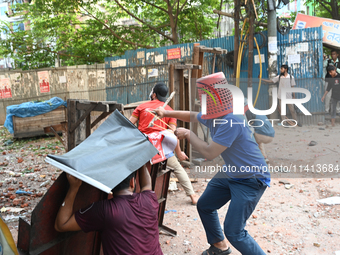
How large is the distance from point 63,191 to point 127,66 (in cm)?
1101

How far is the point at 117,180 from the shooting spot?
2.08m

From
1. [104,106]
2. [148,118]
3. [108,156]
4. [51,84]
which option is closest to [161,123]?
[148,118]

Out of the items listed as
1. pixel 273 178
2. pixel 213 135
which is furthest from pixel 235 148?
pixel 273 178

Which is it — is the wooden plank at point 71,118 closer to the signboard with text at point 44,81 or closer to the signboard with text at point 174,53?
the signboard with text at point 174,53

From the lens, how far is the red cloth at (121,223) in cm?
229

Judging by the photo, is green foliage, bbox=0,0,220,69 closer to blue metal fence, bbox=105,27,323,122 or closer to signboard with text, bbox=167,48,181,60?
blue metal fence, bbox=105,27,323,122

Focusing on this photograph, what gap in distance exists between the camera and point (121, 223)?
2.30 meters

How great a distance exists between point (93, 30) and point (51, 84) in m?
2.95

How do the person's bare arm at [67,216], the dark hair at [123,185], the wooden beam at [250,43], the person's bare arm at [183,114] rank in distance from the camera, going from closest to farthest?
the person's bare arm at [67,216]
the dark hair at [123,185]
the person's bare arm at [183,114]
the wooden beam at [250,43]

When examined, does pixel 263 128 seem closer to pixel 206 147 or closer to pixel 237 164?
pixel 237 164

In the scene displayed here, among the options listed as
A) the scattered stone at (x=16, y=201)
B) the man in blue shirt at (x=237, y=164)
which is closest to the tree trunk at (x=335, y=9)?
the man in blue shirt at (x=237, y=164)

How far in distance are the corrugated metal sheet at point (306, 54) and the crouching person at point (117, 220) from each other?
8583 millimetres

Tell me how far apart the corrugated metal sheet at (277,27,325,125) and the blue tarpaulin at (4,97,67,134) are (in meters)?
7.27

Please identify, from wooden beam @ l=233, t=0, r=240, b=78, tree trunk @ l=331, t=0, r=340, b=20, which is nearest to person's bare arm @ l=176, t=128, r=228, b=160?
wooden beam @ l=233, t=0, r=240, b=78
